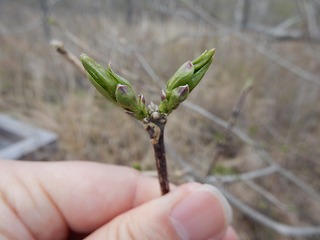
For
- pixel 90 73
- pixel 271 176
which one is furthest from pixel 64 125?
pixel 90 73

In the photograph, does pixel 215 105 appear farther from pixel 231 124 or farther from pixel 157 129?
pixel 157 129

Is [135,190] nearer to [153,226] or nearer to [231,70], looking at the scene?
[153,226]

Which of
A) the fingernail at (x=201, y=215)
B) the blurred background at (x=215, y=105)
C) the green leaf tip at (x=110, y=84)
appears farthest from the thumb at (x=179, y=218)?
the blurred background at (x=215, y=105)

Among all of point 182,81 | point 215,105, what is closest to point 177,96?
point 182,81

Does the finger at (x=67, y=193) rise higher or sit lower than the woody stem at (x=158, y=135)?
lower

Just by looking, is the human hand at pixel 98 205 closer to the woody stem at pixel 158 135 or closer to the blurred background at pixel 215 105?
the woody stem at pixel 158 135

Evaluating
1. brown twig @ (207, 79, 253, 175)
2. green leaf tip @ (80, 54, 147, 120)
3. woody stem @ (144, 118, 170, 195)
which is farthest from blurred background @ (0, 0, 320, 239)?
green leaf tip @ (80, 54, 147, 120)

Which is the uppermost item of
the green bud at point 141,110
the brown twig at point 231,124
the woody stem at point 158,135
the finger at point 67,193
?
the green bud at point 141,110
